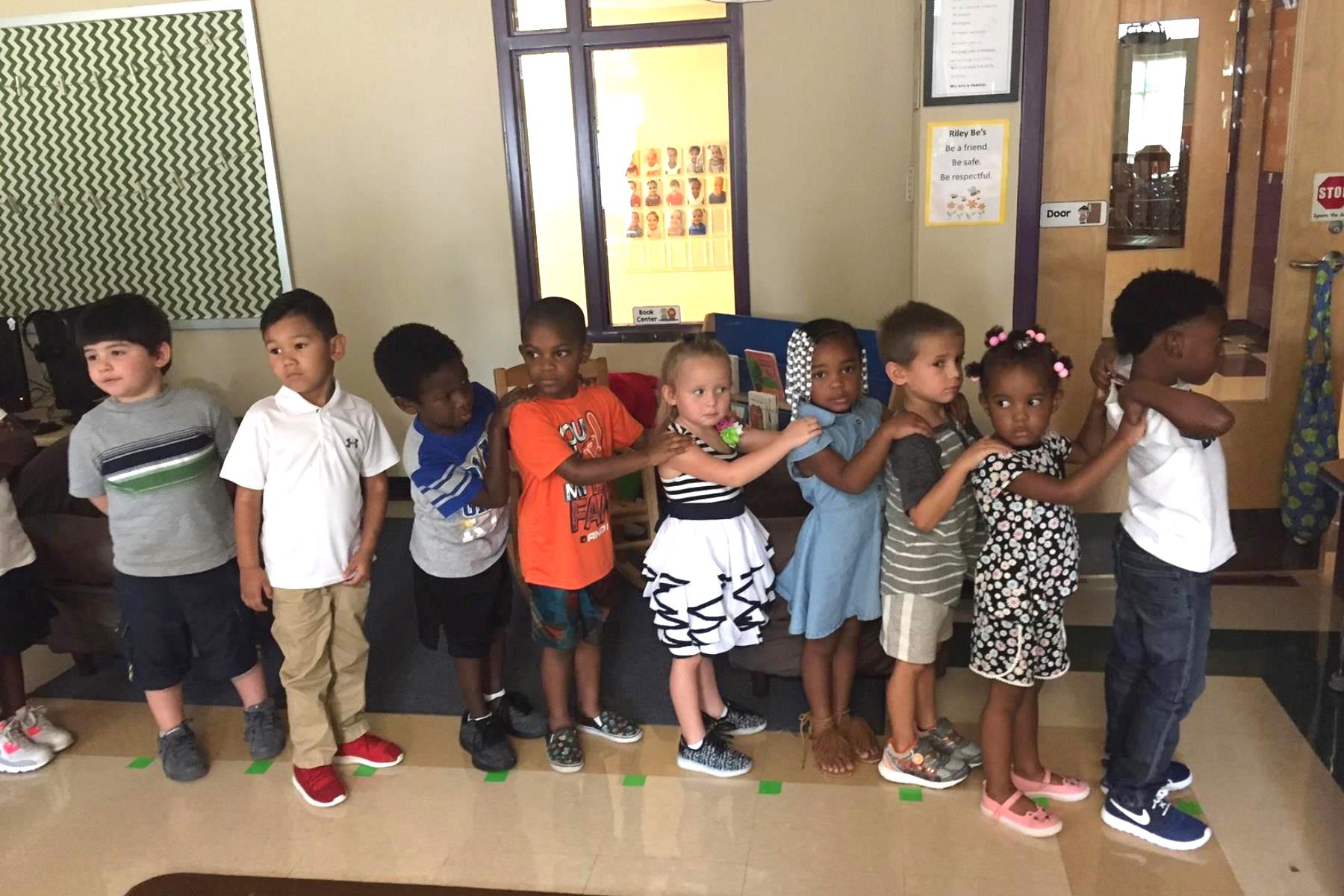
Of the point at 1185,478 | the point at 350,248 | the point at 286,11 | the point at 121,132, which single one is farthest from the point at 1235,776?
the point at 121,132

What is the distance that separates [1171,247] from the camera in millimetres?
3363

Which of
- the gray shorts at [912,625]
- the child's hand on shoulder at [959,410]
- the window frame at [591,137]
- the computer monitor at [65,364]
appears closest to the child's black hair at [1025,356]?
the child's hand on shoulder at [959,410]

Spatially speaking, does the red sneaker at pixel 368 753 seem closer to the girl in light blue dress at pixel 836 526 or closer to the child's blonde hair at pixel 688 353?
the girl in light blue dress at pixel 836 526

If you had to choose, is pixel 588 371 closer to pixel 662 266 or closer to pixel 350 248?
pixel 662 266

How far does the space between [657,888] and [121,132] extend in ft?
12.3

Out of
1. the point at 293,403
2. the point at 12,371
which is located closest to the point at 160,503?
the point at 293,403

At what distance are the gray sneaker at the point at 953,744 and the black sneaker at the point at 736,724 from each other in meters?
0.39

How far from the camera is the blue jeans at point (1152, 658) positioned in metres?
1.92

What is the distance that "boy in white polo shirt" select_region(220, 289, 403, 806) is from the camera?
2152mm

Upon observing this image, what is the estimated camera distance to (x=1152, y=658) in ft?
6.50

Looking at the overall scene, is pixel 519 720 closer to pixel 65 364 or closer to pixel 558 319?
pixel 558 319

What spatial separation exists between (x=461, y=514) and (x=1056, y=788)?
1.40 meters

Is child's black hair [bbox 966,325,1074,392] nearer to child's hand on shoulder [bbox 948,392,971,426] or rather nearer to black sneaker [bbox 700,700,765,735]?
child's hand on shoulder [bbox 948,392,971,426]

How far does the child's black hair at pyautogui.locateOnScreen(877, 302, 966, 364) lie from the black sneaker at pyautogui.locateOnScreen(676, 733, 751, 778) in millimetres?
959
